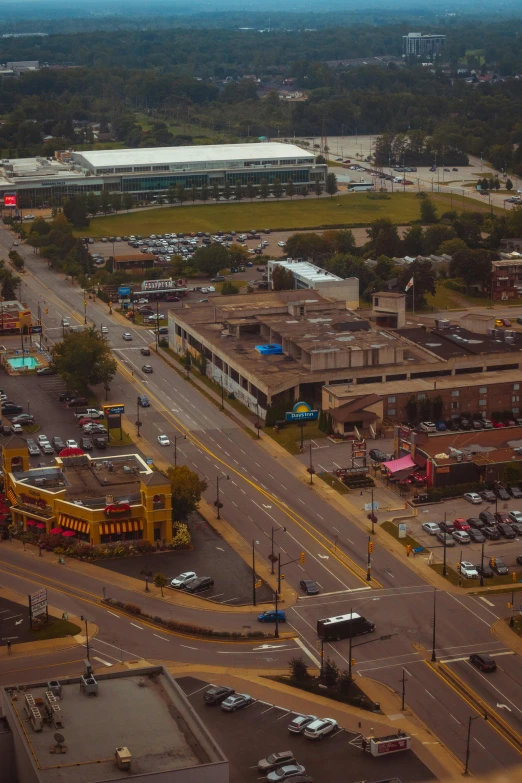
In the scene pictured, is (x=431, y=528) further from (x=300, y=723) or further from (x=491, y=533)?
(x=300, y=723)

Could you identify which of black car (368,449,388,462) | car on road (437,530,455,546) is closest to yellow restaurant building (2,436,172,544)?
car on road (437,530,455,546)

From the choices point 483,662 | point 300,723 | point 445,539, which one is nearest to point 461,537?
point 445,539

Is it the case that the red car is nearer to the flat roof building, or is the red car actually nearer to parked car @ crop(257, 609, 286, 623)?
parked car @ crop(257, 609, 286, 623)

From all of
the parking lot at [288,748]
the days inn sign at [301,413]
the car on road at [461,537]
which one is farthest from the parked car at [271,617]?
the days inn sign at [301,413]

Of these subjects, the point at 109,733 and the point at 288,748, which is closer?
the point at 109,733

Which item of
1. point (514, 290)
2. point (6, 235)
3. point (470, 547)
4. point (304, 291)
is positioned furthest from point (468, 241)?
point (470, 547)

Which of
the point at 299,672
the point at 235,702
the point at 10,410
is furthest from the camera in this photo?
the point at 10,410
